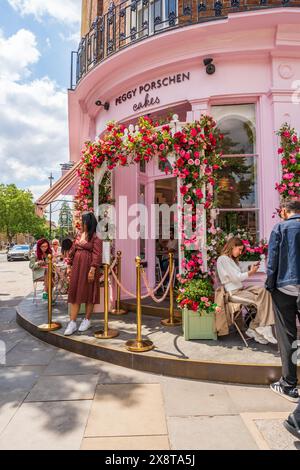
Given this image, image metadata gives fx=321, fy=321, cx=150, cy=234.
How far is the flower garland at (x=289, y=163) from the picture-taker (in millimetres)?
5234

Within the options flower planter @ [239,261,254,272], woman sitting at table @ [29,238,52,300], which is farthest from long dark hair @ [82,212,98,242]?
woman sitting at table @ [29,238,52,300]

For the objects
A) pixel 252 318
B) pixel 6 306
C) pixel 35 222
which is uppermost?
pixel 35 222

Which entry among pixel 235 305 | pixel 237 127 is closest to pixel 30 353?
pixel 235 305

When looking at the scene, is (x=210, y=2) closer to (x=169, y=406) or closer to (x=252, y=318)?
(x=252, y=318)

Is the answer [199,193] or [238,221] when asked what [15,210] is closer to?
[238,221]

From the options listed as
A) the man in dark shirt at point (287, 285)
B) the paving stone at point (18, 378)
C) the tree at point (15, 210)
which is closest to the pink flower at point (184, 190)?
the man in dark shirt at point (287, 285)

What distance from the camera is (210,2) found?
611 cm

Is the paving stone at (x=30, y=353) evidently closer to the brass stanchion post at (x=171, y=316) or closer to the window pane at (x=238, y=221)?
the brass stanchion post at (x=171, y=316)

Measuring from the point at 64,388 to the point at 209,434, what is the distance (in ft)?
5.67

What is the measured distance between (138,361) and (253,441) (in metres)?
1.81

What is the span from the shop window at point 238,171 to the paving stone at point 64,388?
3.49m

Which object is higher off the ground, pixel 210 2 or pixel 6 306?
pixel 210 2

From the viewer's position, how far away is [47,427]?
284cm
